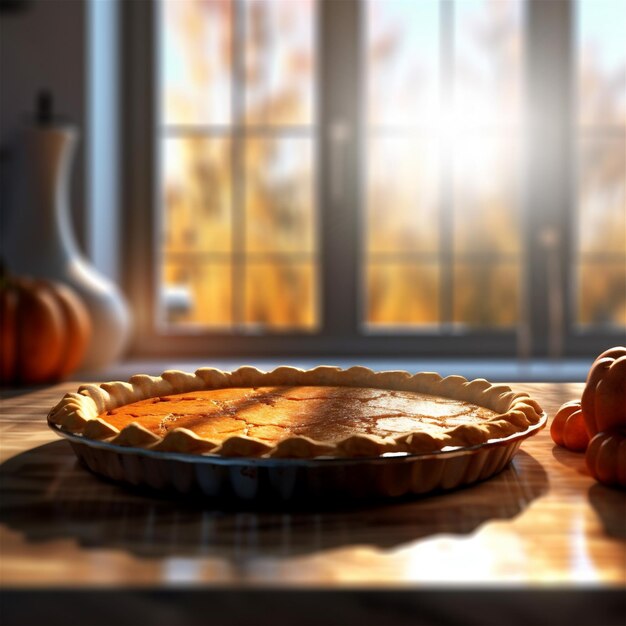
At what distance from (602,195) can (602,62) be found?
17.6 inches

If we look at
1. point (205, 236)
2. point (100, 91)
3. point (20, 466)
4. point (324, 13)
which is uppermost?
point (324, 13)

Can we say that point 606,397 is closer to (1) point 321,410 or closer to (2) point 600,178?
(1) point 321,410

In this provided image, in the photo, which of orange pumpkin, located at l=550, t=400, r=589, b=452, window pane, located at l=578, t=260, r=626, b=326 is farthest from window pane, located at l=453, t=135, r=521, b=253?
orange pumpkin, located at l=550, t=400, r=589, b=452

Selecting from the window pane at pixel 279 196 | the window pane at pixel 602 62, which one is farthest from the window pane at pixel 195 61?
the window pane at pixel 602 62

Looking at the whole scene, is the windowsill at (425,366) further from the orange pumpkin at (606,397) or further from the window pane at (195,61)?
the orange pumpkin at (606,397)

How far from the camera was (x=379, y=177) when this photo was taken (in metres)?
3.18

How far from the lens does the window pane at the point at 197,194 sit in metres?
3.23

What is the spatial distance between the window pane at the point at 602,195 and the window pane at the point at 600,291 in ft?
0.18

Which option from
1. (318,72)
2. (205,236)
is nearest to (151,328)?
(205,236)

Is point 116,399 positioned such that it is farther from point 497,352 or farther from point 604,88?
point 604,88

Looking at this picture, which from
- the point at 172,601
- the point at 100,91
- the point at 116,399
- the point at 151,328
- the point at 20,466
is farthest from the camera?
the point at 151,328

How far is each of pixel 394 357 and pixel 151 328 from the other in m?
0.84

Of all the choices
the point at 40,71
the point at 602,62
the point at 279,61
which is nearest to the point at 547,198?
the point at 602,62

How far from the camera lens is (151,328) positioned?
3.22 m
